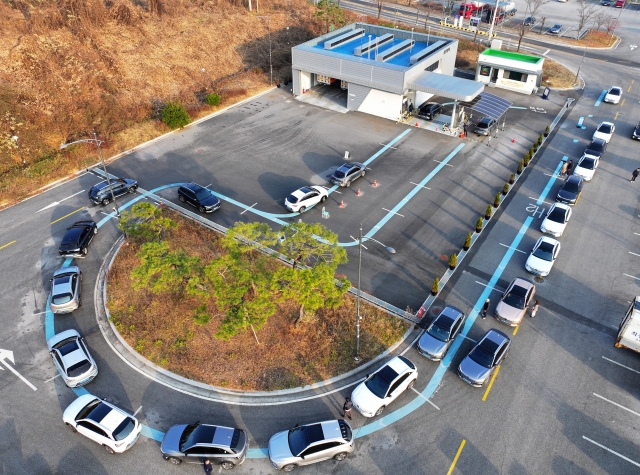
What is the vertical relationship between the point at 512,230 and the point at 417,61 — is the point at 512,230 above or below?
below

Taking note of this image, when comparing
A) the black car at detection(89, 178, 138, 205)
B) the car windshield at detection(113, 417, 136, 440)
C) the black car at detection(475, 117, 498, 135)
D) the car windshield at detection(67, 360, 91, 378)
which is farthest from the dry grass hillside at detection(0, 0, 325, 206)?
the car windshield at detection(113, 417, 136, 440)

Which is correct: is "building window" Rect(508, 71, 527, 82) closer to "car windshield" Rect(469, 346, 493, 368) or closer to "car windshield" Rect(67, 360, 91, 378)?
"car windshield" Rect(469, 346, 493, 368)

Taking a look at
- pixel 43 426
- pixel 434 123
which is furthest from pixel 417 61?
pixel 43 426

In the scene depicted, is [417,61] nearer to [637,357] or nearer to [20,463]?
[637,357]

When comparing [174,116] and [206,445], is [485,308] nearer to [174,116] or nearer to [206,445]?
[206,445]

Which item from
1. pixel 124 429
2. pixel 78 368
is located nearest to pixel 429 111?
pixel 78 368
